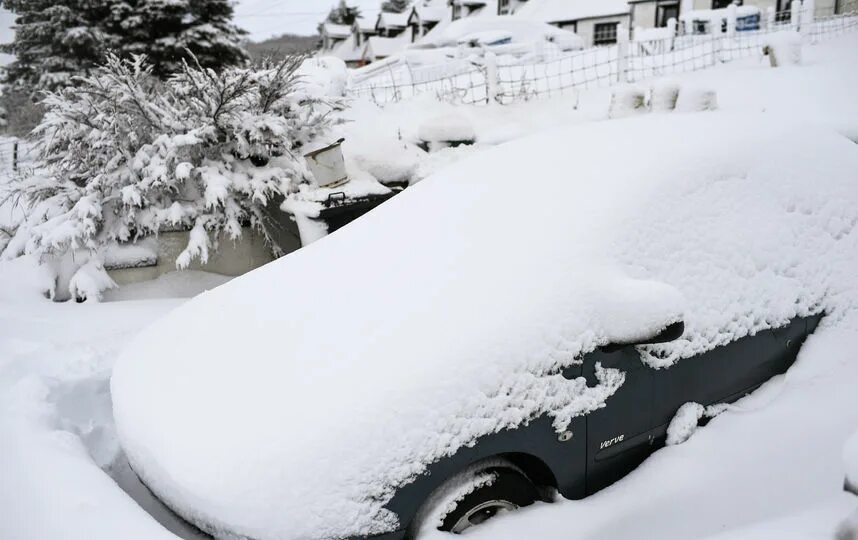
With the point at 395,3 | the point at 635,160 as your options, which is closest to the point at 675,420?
the point at 635,160

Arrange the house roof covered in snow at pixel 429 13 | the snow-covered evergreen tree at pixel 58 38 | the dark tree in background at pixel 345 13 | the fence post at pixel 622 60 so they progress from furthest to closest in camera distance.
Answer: the dark tree in background at pixel 345 13 → the house roof covered in snow at pixel 429 13 → the snow-covered evergreen tree at pixel 58 38 → the fence post at pixel 622 60

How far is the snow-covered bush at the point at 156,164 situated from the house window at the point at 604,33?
27.0m

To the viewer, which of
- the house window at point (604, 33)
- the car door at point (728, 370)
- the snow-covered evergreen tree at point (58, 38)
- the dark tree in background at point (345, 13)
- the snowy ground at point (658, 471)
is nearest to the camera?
the snowy ground at point (658, 471)

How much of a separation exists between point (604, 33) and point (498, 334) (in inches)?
1227

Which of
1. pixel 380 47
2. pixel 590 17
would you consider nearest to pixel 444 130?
pixel 590 17

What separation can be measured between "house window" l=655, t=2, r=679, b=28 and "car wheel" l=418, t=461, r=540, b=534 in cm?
2934

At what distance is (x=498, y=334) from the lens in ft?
6.39

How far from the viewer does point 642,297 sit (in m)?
2.02

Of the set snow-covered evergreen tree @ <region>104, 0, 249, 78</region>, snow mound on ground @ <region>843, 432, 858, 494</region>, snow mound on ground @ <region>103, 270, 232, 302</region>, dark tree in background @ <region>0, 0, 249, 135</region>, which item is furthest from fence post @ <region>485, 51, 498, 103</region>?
snow mound on ground @ <region>843, 432, 858, 494</region>

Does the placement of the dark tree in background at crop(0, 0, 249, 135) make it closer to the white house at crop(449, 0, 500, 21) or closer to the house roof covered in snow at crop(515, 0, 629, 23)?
the house roof covered in snow at crop(515, 0, 629, 23)

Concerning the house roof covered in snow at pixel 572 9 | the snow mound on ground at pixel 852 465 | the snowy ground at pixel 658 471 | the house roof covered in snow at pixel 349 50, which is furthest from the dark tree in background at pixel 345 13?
the snow mound on ground at pixel 852 465

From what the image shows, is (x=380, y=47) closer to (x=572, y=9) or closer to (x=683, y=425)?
(x=572, y=9)

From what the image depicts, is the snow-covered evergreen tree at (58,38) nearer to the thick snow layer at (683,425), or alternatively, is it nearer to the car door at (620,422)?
the car door at (620,422)

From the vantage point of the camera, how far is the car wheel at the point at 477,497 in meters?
1.87
